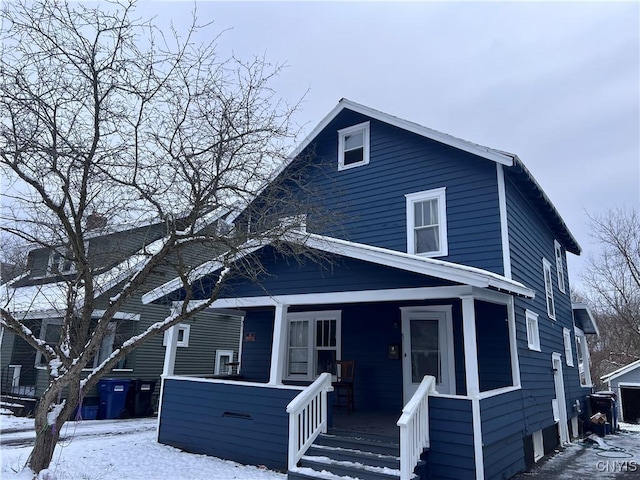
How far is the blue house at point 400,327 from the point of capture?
6.26 metres

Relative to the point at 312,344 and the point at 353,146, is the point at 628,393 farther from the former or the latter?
the point at 353,146

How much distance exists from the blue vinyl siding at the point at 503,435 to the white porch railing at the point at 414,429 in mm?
730

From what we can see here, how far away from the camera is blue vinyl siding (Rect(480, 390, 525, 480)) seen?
6.20 metres

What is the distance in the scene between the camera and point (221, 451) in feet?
26.2

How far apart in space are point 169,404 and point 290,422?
140 inches

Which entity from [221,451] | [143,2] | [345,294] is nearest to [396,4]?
[143,2]

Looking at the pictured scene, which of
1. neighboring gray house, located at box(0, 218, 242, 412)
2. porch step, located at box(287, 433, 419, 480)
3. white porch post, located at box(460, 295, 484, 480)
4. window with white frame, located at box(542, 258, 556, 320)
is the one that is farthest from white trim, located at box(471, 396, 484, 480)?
neighboring gray house, located at box(0, 218, 242, 412)

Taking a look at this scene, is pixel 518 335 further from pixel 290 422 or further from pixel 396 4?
pixel 396 4

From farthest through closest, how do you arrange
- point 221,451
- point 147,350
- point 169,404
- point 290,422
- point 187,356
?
point 187,356
point 147,350
point 169,404
point 221,451
point 290,422

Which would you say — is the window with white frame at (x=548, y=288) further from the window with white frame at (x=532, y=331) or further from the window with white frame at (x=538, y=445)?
the window with white frame at (x=538, y=445)

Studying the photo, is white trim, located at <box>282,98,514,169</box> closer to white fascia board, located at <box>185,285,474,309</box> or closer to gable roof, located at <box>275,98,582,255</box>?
gable roof, located at <box>275,98,582,255</box>

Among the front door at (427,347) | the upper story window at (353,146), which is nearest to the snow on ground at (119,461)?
the front door at (427,347)

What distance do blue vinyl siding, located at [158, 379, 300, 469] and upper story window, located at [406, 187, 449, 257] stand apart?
12.5ft

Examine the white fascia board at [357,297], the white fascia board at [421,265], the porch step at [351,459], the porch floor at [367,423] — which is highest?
the white fascia board at [421,265]
